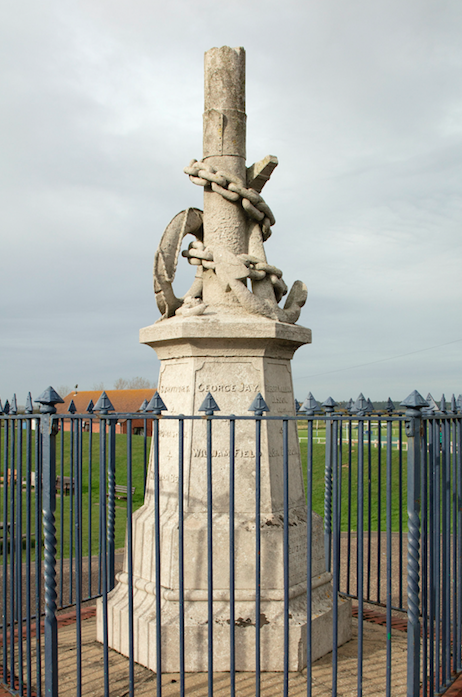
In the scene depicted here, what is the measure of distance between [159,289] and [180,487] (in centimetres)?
220

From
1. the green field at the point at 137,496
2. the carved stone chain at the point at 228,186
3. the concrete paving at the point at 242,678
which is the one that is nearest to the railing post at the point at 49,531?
the concrete paving at the point at 242,678

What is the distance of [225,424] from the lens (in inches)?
173

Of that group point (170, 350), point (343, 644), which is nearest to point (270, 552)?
point (343, 644)

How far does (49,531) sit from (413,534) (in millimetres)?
2288

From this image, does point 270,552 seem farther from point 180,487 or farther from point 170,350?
point 170,350

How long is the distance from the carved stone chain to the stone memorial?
0.01 m

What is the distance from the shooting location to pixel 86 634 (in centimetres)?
474

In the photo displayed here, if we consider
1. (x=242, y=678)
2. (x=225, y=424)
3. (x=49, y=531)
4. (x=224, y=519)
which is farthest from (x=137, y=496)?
(x=49, y=531)

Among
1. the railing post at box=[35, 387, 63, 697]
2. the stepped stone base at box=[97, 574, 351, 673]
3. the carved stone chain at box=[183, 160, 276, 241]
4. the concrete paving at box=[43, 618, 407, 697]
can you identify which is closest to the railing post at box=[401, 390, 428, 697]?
the concrete paving at box=[43, 618, 407, 697]

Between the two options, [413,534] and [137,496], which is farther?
[137,496]

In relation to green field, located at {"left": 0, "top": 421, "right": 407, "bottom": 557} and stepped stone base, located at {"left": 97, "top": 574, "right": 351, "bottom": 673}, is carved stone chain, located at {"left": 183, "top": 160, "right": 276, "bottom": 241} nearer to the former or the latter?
stepped stone base, located at {"left": 97, "top": 574, "right": 351, "bottom": 673}

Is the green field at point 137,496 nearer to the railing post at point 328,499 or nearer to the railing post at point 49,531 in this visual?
the railing post at point 328,499

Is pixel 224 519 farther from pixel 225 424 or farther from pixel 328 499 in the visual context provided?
pixel 328 499

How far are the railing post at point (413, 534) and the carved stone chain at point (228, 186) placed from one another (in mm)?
2658
